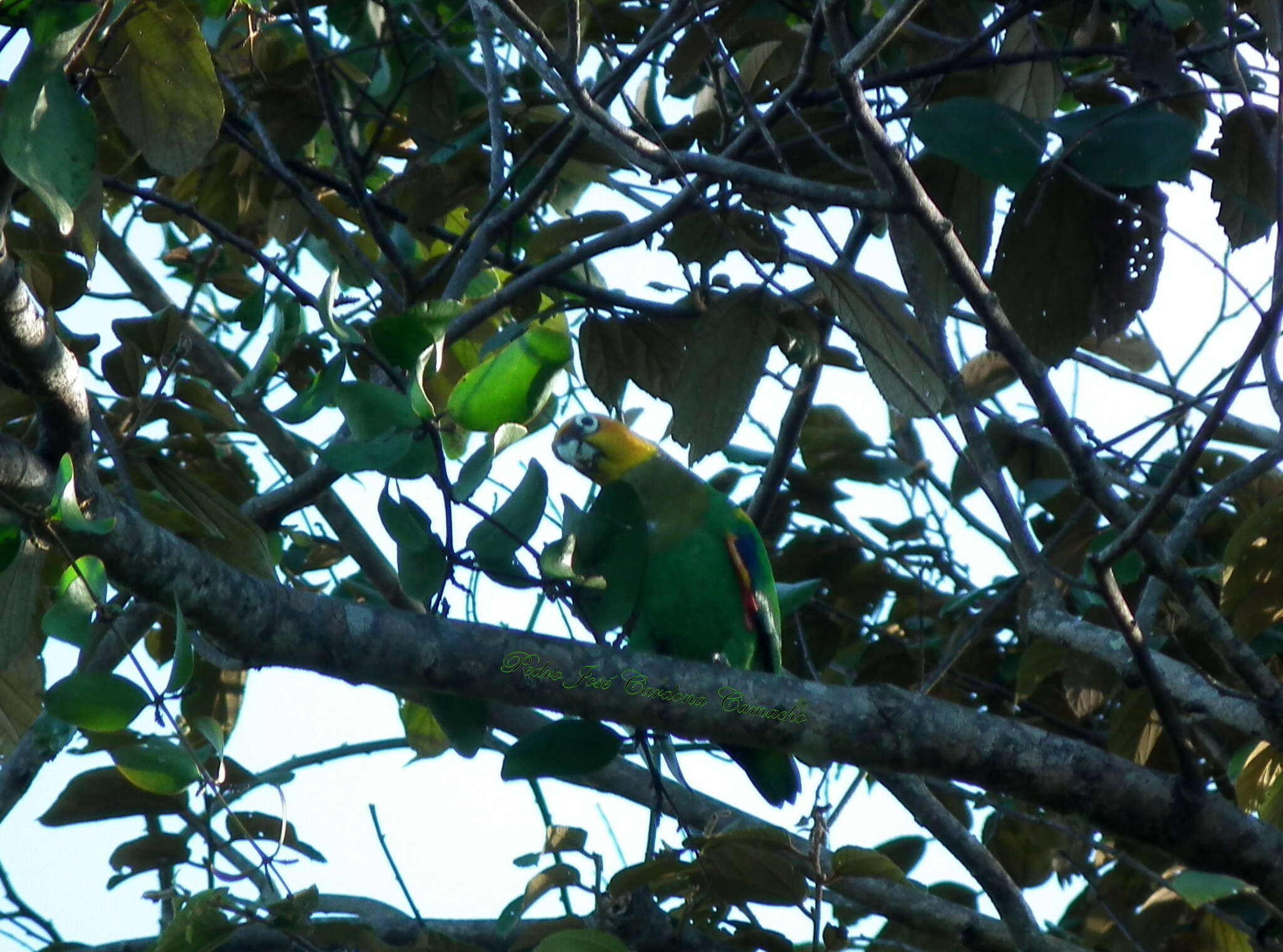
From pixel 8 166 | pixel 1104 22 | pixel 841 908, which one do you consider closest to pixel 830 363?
pixel 1104 22

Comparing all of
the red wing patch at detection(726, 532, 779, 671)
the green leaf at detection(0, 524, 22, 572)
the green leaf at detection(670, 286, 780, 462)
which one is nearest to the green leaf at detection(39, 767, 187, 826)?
the green leaf at detection(0, 524, 22, 572)

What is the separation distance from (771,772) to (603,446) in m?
0.92

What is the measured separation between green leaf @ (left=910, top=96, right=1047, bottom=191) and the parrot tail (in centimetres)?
144

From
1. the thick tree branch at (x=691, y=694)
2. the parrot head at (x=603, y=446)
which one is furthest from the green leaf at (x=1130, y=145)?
the parrot head at (x=603, y=446)

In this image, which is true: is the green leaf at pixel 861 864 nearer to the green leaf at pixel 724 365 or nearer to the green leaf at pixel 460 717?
the green leaf at pixel 460 717

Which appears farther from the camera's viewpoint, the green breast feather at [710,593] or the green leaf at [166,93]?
the green breast feather at [710,593]

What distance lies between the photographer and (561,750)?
1.92m

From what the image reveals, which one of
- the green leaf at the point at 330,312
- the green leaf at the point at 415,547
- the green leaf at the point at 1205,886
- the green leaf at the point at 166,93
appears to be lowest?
the green leaf at the point at 1205,886

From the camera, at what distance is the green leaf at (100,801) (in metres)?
2.30

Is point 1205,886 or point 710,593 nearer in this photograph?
point 1205,886

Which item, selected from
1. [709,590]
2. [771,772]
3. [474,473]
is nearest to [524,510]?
[474,473]

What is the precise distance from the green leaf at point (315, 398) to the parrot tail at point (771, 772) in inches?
59.7

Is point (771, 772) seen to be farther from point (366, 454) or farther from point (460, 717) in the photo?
point (366, 454)

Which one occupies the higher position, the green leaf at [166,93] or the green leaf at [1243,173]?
the green leaf at [1243,173]
